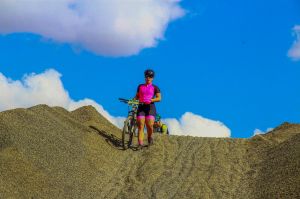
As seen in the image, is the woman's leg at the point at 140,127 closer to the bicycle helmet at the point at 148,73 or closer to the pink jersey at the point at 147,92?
the pink jersey at the point at 147,92

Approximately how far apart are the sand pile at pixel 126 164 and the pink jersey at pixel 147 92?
1.65m

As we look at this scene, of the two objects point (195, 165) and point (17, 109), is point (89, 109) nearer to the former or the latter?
point (17, 109)

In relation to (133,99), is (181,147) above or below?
below

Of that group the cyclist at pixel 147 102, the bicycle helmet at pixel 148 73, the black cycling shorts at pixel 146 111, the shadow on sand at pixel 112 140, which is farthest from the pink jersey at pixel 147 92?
the shadow on sand at pixel 112 140

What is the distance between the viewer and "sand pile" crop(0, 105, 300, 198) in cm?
1250

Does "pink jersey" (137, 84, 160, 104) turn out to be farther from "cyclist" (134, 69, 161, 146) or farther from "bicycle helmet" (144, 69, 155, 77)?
"bicycle helmet" (144, 69, 155, 77)

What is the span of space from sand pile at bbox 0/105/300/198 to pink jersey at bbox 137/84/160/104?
1.65m

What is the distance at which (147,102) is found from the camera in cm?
1644

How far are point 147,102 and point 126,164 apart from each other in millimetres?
2370

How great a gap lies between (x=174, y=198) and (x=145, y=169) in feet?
7.32

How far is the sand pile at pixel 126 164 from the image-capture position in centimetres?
1250

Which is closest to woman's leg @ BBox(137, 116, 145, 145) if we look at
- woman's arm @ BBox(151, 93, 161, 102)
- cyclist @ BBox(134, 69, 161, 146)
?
cyclist @ BBox(134, 69, 161, 146)

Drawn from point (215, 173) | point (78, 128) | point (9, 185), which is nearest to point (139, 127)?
point (78, 128)

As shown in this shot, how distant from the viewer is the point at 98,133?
17.4 m
